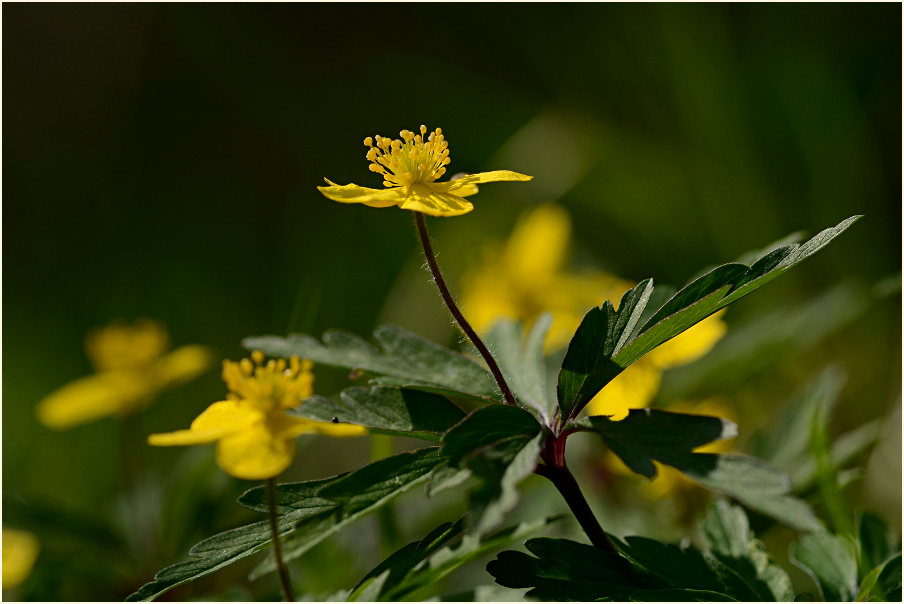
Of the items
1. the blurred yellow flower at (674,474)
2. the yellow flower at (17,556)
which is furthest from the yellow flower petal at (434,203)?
the yellow flower at (17,556)

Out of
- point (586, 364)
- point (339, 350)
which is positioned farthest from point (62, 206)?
point (586, 364)

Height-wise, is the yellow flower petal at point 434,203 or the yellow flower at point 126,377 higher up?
the yellow flower at point 126,377

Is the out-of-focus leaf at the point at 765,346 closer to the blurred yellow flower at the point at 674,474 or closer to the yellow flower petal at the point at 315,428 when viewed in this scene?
the blurred yellow flower at the point at 674,474

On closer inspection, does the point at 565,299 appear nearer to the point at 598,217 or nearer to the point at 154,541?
the point at 598,217

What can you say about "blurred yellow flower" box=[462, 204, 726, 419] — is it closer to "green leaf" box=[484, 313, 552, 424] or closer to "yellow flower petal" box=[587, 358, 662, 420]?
"yellow flower petal" box=[587, 358, 662, 420]

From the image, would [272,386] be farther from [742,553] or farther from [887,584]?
[887,584]

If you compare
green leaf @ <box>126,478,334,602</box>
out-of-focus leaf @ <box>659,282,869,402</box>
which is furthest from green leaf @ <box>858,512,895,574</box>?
out-of-focus leaf @ <box>659,282,869,402</box>
